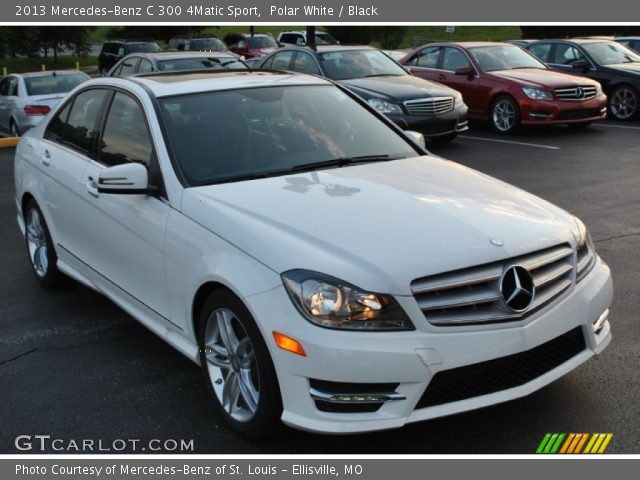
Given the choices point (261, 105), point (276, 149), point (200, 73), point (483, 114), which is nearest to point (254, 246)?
point (276, 149)

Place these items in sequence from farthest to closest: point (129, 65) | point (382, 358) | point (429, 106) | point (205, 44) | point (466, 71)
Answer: point (205, 44) < point (129, 65) < point (466, 71) < point (429, 106) < point (382, 358)

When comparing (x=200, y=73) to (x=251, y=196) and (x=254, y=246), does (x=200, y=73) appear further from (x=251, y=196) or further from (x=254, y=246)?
(x=254, y=246)

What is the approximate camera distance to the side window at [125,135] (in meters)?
4.97

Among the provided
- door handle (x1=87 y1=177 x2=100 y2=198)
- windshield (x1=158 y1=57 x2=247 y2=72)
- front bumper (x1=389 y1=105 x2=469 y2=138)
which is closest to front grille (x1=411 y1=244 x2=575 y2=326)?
door handle (x1=87 y1=177 x2=100 y2=198)

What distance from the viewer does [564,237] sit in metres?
4.07

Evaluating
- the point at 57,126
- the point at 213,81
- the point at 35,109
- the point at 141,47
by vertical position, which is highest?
the point at 213,81

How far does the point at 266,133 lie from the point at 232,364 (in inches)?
61.6

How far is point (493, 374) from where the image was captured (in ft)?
12.0

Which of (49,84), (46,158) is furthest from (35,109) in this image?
(46,158)

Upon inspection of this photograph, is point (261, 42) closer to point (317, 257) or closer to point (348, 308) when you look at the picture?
point (317, 257)

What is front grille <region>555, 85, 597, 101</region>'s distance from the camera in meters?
14.3

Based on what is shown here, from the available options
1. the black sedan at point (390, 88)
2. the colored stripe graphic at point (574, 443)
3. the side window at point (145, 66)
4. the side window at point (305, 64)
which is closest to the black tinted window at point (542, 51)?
the black sedan at point (390, 88)

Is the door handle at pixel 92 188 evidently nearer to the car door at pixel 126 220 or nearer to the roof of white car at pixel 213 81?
the car door at pixel 126 220

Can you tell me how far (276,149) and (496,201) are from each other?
1.35 meters
